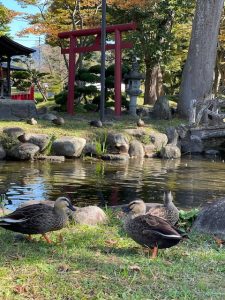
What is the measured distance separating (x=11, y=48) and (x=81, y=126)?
622 cm

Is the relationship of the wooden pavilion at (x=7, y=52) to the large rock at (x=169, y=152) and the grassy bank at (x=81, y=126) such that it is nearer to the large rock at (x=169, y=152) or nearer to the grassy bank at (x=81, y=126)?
the grassy bank at (x=81, y=126)

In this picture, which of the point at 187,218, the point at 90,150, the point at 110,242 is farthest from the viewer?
the point at 90,150

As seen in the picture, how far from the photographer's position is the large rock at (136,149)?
16.6 metres

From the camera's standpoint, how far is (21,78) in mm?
31844

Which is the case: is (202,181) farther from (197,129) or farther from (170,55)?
(170,55)

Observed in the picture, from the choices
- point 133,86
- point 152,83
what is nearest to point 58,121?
point 133,86

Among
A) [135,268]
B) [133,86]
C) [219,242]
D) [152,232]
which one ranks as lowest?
[219,242]

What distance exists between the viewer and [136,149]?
16594mm

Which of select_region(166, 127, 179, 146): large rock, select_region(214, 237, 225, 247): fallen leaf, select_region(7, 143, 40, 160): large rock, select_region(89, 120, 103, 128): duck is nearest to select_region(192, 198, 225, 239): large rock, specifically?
select_region(214, 237, 225, 247): fallen leaf

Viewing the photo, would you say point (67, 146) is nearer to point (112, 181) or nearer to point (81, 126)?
point (81, 126)

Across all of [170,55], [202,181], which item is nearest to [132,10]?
[170,55]

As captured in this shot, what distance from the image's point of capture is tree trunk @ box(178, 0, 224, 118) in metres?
20.8

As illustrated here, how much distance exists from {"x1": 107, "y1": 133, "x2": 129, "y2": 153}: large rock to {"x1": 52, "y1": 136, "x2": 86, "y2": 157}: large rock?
133 centimetres

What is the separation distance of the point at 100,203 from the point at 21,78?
77.4 ft
